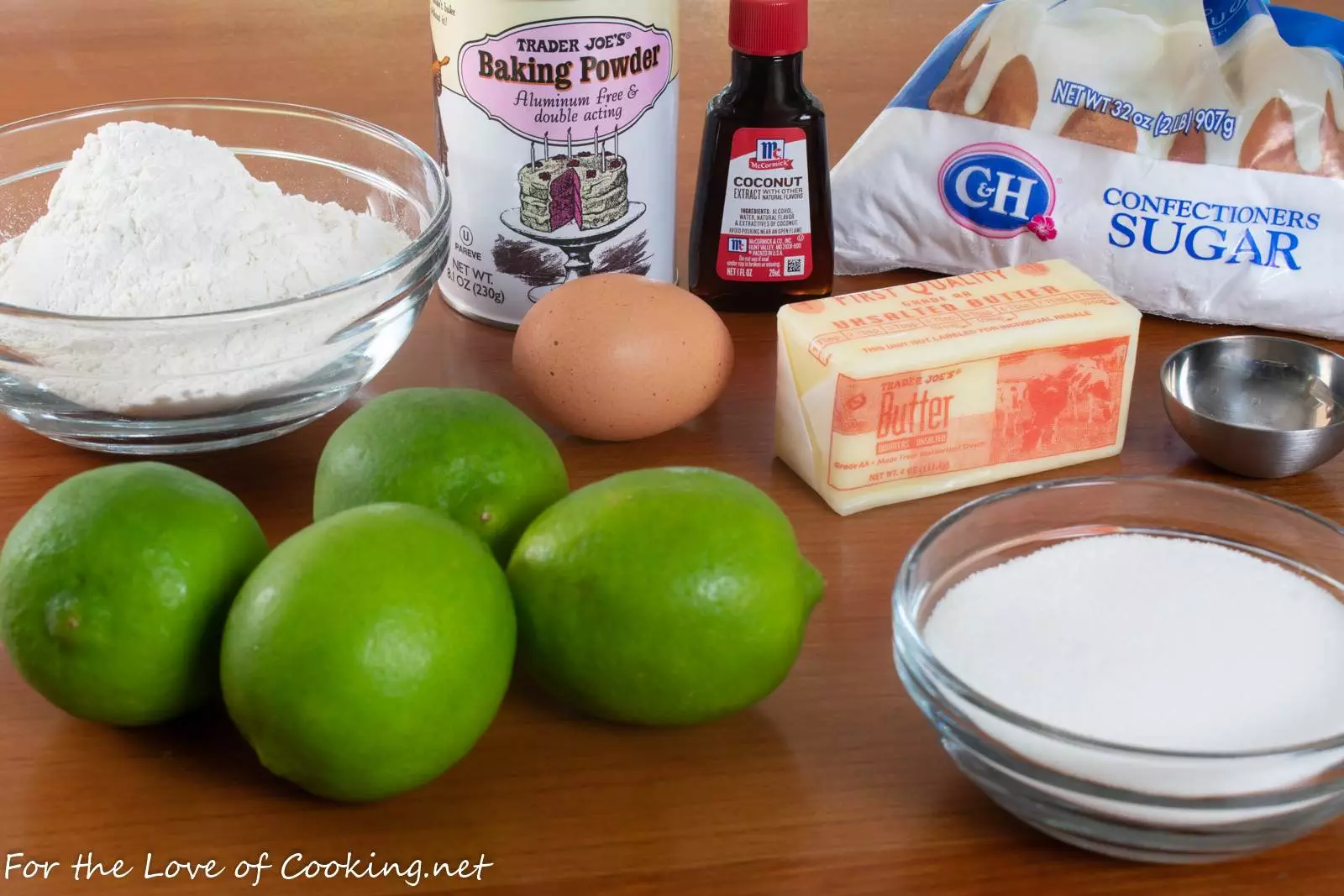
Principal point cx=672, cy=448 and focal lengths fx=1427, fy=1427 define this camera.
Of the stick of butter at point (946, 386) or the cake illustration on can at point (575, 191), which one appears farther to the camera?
the cake illustration on can at point (575, 191)

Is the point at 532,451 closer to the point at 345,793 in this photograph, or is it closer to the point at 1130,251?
the point at 345,793

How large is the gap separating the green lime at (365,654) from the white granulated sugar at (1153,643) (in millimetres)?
177

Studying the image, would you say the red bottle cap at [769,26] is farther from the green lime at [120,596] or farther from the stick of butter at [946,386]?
the green lime at [120,596]

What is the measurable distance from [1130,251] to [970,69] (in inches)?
6.4

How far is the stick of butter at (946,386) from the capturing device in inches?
28.7

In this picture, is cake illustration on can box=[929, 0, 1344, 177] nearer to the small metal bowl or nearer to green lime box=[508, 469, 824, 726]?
the small metal bowl

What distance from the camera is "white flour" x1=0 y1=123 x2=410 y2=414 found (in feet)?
2.33

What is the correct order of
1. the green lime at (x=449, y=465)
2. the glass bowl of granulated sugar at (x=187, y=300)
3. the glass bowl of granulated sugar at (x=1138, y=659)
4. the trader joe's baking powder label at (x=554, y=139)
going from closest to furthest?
the glass bowl of granulated sugar at (x=1138, y=659) < the green lime at (x=449, y=465) < the glass bowl of granulated sugar at (x=187, y=300) < the trader joe's baking powder label at (x=554, y=139)

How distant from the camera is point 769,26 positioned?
851mm

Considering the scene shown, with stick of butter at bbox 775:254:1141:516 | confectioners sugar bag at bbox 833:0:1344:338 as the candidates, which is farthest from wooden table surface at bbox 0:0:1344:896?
confectioners sugar bag at bbox 833:0:1344:338

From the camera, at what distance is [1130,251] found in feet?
3.06

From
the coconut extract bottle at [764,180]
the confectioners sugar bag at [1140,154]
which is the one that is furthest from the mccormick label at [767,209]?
the confectioners sugar bag at [1140,154]

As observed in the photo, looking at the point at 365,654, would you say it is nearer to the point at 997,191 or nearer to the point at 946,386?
the point at 946,386

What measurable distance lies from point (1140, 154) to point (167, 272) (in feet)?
1.97
